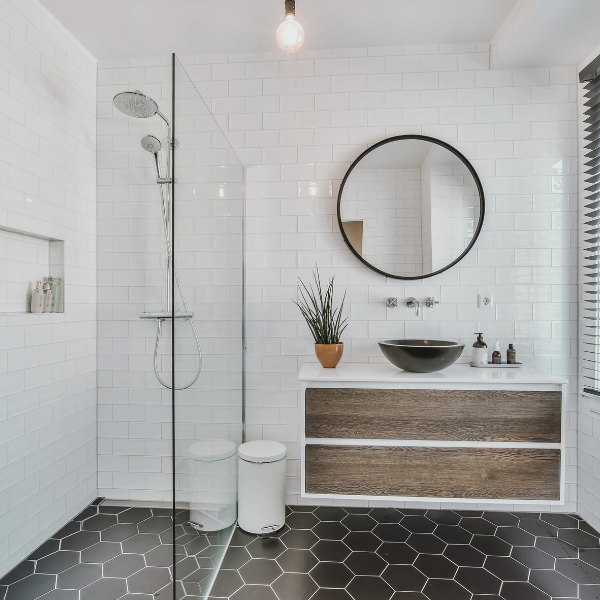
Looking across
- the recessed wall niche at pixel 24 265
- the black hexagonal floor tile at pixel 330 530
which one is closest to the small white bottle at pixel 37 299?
the recessed wall niche at pixel 24 265

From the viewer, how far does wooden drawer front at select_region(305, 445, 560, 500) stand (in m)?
1.97

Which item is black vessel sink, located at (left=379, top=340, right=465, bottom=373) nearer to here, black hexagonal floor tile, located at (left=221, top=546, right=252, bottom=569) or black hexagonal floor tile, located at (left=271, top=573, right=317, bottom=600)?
black hexagonal floor tile, located at (left=271, top=573, right=317, bottom=600)

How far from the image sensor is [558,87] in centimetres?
246

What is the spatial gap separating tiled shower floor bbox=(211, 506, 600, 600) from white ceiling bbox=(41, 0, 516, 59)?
272 cm

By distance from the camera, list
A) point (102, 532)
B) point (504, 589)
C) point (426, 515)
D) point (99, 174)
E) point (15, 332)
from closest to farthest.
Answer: point (504, 589), point (15, 332), point (102, 532), point (426, 515), point (99, 174)

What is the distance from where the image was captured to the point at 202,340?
1.64 meters

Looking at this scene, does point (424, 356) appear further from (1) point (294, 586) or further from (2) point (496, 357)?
(1) point (294, 586)

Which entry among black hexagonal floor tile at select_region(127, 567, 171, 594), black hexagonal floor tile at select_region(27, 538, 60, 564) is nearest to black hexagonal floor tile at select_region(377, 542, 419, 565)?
black hexagonal floor tile at select_region(127, 567, 171, 594)

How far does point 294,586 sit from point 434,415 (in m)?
0.97

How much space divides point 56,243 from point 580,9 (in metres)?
2.83

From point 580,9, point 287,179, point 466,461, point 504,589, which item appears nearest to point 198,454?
point 466,461

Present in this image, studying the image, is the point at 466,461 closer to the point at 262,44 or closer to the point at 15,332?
the point at 15,332

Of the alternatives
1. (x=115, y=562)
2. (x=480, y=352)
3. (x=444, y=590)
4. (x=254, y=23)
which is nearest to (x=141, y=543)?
(x=115, y=562)

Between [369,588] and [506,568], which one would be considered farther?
[506,568]
